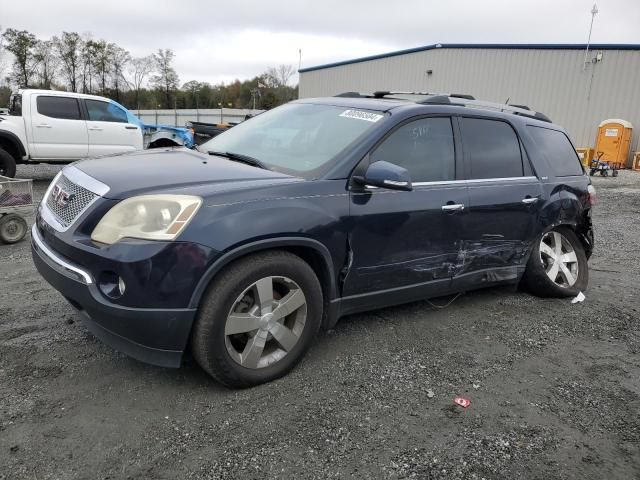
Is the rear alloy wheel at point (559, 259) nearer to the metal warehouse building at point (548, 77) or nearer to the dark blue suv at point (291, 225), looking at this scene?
the dark blue suv at point (291, 225)

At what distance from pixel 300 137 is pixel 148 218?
1500 mm

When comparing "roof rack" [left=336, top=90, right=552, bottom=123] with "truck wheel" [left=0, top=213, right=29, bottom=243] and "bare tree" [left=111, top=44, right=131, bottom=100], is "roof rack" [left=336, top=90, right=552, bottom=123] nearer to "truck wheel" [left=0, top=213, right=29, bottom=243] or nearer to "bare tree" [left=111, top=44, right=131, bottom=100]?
"truck wheel" [left=0, top=213, right=29, bottom=243]

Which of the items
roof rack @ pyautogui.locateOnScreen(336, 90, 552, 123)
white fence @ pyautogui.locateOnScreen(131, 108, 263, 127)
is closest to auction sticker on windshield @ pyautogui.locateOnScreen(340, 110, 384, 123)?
roof rack @ pyautogui.locateOnScreen(336, 90, 552, 123)

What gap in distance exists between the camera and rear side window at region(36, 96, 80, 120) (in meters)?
10.6

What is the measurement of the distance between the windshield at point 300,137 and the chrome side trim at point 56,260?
52.3 inches

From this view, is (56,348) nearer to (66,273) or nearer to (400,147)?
(66,273)

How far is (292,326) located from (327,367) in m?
0.43

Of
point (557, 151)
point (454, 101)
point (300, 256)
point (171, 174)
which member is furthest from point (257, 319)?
point (557, 151)

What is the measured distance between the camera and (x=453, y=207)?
150 inches

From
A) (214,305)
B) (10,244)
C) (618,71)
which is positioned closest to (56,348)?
(214,305)

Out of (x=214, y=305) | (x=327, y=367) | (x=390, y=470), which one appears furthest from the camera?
(x=327, y=367)

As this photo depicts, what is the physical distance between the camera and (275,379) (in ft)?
10.3

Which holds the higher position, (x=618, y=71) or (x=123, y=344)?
(x=618, y=71)

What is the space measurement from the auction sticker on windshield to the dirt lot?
1.56 m
